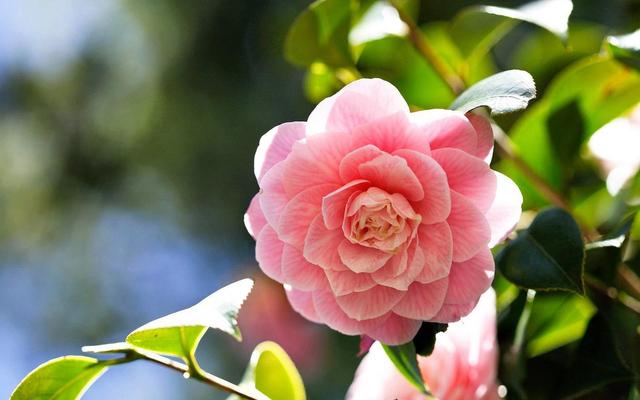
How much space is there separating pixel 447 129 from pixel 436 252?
50 millimetres

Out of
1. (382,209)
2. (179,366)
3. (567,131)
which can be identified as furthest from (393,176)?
(567,131)

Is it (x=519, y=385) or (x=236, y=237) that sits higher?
(x=519, y=385)

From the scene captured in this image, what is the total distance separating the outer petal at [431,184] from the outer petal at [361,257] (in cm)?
3

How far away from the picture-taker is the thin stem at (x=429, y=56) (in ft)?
1.81

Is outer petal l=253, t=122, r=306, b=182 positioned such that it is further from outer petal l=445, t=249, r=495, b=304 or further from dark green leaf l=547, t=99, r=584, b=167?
dark green leaf l=547, t=99, r=584, b=167

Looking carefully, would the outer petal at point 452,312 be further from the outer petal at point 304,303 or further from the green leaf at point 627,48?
the green leaf at point 627,48

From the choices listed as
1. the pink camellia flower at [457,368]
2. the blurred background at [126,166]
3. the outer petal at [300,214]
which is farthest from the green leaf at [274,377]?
the blurred background at [126,166]

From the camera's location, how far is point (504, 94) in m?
0.32

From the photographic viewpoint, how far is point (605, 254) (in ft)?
1.32

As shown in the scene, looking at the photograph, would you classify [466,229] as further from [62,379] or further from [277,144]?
[62,379]

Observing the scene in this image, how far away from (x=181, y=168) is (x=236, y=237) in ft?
0.91

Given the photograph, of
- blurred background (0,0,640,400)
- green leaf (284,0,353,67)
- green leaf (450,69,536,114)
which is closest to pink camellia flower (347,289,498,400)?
green leaf (450,69,536,114)

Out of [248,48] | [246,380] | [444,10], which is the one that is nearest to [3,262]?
[248,48]

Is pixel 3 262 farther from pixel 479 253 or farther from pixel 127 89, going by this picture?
pixel 479 253
